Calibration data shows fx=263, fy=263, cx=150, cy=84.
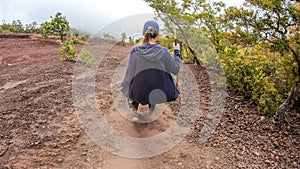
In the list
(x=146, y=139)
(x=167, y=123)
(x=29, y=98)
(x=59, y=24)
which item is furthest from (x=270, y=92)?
(x=59, y=24)

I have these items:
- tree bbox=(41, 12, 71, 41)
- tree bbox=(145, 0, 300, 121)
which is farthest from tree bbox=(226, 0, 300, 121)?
tree bbox=(41, 12, 71, 41)

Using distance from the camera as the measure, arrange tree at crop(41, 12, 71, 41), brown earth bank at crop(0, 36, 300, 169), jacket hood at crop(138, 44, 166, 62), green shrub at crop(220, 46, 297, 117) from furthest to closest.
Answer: tree at crop(41, 12, 71, 41), green shrub at crop(220, 46, 297, 117), jacket hood at crop(138, 44, 166, 62), brown earth bank at crop(0, 36, 300, 169)

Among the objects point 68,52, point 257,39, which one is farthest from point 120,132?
point 68,52

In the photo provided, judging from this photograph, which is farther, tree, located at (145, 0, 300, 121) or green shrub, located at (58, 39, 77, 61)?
green shrub, located at (58, 39, 77, 61)

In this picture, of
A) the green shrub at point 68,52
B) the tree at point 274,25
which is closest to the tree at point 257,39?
the tree at point 274,25

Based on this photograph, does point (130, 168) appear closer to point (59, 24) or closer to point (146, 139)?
point (146, 139)

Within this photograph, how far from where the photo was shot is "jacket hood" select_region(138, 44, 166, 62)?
10.4ft

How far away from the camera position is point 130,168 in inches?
116

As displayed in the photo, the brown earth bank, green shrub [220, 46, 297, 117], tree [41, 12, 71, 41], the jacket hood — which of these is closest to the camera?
the brown earth bank

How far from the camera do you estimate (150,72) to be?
10.5 ft

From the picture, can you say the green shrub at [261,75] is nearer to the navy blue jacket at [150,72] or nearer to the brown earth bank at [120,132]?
the brown earth bank at [120,132]

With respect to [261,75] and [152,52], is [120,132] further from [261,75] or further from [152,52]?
[261,75]

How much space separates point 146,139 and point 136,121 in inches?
13.9

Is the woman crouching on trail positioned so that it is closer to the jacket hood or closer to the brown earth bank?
the jacket hood
